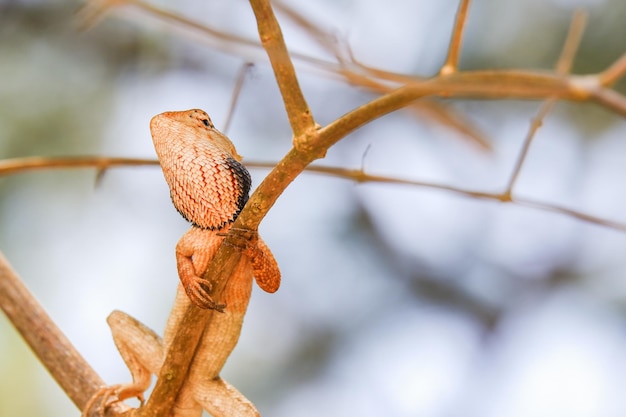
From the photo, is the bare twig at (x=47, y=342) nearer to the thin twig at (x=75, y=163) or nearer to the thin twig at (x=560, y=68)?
the thin twig at (x=75, y=163)

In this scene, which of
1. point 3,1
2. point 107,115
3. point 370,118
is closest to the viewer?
point 370,118

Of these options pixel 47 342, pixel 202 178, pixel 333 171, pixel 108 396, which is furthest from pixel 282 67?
pixel 47 342

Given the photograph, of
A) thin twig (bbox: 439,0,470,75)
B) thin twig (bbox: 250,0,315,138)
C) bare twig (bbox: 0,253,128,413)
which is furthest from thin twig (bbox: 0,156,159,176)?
thin twig (bbox: 439,0,470,75)

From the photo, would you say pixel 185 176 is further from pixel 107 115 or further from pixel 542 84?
pixel 107 115

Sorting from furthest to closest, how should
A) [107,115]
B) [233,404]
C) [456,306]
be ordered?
[456,306], [107,115], [233,404]

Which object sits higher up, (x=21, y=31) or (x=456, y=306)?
(x=456, y=306)

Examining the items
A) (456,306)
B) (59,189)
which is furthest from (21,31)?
(456,306)
